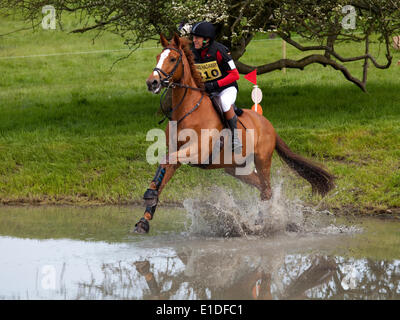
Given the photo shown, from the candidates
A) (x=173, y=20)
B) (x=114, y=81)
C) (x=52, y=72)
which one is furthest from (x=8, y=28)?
(x=173, y=20)

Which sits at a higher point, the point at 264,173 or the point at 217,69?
the point at 217,69

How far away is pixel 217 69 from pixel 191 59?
1.36ft

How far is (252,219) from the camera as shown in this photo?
8.65m

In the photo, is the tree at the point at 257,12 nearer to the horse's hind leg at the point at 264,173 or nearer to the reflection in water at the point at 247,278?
the horse's hind leg at the point at 264,173

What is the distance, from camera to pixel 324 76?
19.9m

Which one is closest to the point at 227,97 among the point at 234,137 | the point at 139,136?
the point at 234,137

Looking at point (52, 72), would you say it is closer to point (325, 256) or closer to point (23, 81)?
point (23, 81)

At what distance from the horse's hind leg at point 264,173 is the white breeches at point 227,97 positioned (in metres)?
0.98

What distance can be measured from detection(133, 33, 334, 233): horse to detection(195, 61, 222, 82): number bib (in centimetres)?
17

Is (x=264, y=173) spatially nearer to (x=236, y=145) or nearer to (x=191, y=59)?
(x=236, y=145)

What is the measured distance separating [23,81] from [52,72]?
149 centimetres
